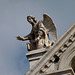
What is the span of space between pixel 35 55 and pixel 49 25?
2.29 metres

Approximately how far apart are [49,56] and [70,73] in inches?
59.8

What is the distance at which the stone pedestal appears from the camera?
16.6m

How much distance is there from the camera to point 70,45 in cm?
1642

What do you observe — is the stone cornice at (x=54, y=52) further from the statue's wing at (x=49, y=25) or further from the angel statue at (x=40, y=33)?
the statue's wing at (x=49, y=25)

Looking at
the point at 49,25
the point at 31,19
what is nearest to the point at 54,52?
the point at 49,25

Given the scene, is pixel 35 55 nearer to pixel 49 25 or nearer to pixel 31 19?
pixel 49 25

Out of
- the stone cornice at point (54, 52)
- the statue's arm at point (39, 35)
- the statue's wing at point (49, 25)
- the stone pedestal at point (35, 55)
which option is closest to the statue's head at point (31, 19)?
the statue's wing at point (49, 25)

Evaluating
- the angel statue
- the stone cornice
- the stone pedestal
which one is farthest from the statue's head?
the stone cornice

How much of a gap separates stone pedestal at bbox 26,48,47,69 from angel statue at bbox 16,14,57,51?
420 millimetres

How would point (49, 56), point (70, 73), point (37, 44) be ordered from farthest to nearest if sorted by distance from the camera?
point (37, 44) → point (49, 56) → point (70, 73)

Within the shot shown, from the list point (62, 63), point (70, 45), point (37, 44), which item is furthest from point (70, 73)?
point (37, 44)

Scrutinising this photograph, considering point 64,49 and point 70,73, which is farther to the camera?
point 64,49

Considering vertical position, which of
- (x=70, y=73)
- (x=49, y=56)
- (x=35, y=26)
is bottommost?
(x=70, y=73)

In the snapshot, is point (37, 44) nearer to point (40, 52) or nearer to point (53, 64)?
point (40, 52)
